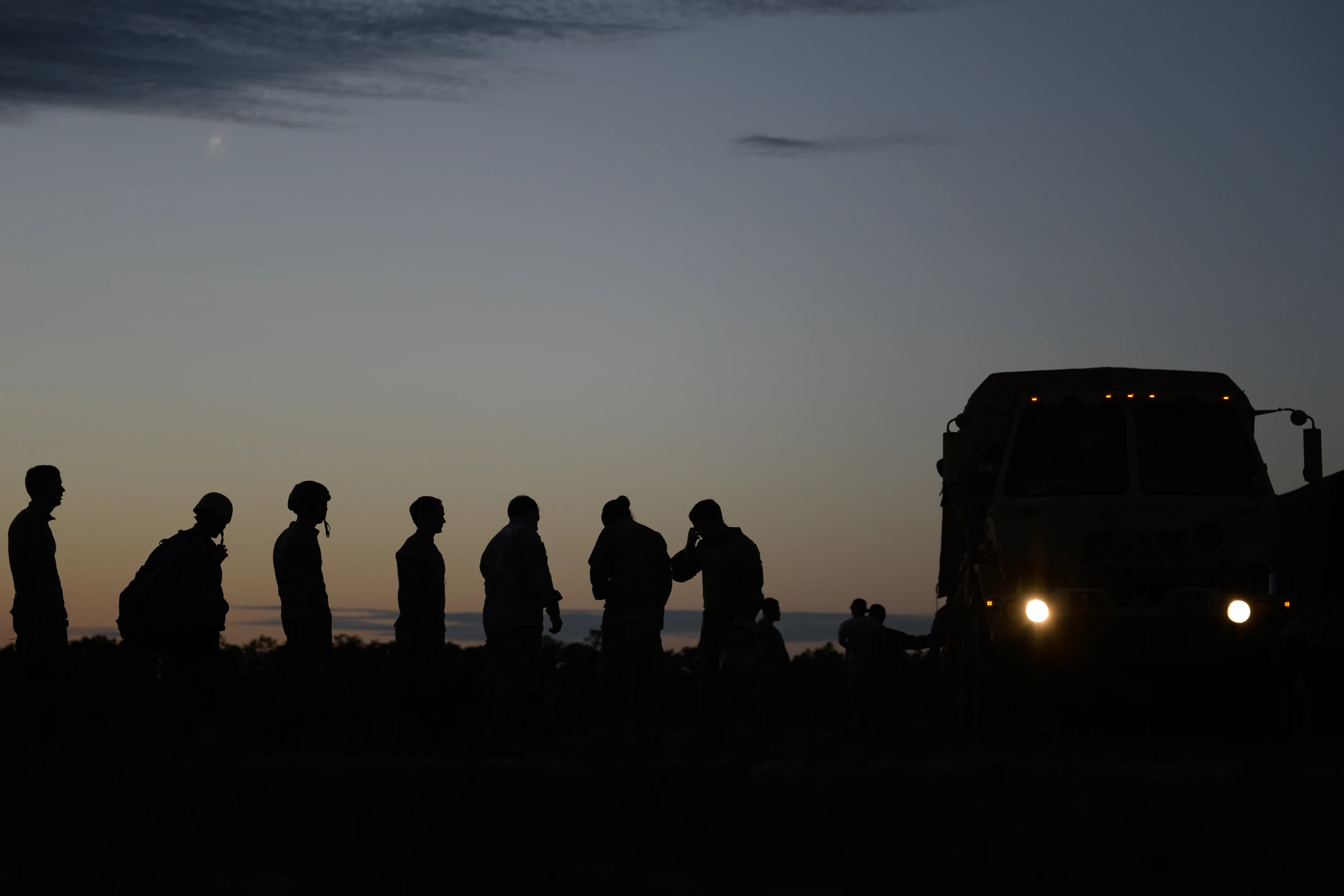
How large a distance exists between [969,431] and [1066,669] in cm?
266

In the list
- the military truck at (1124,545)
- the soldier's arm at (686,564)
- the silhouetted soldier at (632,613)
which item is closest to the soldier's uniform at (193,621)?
the silhouetted soldier at (632,613)

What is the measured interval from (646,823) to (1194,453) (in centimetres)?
845

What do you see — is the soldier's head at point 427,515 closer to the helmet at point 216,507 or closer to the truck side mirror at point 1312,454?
the helmet at point 216,507

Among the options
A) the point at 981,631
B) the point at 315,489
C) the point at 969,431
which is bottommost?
the point at 981,631

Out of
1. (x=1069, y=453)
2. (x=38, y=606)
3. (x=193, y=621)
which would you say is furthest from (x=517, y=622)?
(x=1069, y=453)

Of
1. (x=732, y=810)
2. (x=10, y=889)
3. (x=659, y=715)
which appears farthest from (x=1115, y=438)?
(x=10, y=889)

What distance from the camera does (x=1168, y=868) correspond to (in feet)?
19.5

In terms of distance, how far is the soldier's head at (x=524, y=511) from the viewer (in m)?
12.6

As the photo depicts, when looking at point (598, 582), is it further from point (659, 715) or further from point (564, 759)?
point (564, 759)

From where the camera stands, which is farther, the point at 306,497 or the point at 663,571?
the point at 663,571

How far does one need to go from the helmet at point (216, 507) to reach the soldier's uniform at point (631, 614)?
2851 millimetres

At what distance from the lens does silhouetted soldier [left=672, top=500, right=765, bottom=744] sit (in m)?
12.3

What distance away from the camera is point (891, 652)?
65.4ft

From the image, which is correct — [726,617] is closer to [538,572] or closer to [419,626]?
[538,572]
